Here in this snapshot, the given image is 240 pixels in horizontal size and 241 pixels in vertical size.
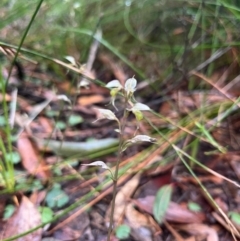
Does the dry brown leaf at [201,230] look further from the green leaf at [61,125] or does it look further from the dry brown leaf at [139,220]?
the green leaf at [61,125]

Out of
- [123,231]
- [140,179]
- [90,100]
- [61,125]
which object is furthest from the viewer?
[90,100]

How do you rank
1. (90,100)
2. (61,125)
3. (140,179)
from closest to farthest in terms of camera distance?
(140,179) → (61,125) → (90,100)

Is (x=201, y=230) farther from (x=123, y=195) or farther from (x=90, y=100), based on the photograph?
(x=90, y=100)

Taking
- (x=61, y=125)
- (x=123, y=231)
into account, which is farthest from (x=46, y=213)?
(x=61, y=125)

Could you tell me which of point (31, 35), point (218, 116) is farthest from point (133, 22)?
point (218, 116)

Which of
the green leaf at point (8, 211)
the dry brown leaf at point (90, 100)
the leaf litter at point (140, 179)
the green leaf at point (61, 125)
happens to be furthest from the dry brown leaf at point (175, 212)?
the dry brown leaf at point (90, 100)

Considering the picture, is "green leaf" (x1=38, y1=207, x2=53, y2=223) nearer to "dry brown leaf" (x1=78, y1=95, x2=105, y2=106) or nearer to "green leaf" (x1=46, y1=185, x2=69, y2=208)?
"green leaf" (x1=46, y1=185, x2=69, y2=208)

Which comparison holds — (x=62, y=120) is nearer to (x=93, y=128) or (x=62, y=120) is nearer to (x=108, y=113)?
(x=93, y=128)
